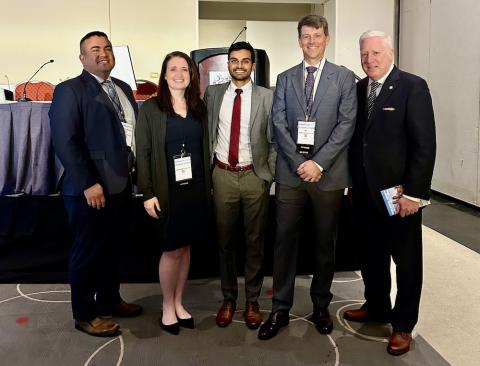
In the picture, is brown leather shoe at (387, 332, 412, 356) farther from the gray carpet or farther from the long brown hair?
the long brown hair

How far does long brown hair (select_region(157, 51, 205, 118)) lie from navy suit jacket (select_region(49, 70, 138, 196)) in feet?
0.79

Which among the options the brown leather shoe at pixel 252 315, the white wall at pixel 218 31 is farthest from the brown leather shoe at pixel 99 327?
the white wall at pixel 218 31

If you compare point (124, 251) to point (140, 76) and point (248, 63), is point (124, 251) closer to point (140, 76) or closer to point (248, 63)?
point (248, 63)

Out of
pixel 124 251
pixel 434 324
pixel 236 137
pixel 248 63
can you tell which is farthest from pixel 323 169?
pixel 124 251

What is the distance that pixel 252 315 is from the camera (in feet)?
8.07

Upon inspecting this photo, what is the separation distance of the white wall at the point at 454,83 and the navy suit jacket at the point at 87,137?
4.12 meters

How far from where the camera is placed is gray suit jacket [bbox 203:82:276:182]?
2328 millimetres

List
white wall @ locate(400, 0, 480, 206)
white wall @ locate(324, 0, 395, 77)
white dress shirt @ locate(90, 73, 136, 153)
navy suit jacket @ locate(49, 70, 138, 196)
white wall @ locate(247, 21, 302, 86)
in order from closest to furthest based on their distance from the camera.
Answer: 1. navy suit jacket @ locate(49, 70, 138, 196)
2. white dress shirt @ locate(90, 73, 136, 153)
3. white wall @ locate(400, 0, 480, 206)
4. white wall @ locate(324, 0, 395, 77)
5. white wall @ locate(247, 21, 302, 86)

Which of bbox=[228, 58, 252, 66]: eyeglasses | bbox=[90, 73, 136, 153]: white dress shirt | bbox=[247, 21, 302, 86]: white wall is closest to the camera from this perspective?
bbox=[228, 58, 252, 66]: eyeglasses

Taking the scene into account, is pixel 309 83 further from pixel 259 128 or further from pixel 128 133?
pixel 128 133

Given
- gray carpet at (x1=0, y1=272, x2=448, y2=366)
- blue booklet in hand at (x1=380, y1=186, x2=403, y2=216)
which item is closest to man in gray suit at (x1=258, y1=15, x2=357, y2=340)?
gray carpet at (x1=0, y1=272, x2=448, y2=366)

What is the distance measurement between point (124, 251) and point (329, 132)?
158 centimetres

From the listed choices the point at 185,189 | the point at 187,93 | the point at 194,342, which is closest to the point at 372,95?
the point at 187,93

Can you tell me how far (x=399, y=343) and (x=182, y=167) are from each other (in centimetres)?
128
